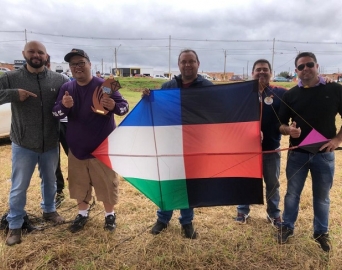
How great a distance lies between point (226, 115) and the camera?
284cm

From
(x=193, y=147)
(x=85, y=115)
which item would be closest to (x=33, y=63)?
(x=85, y=115)

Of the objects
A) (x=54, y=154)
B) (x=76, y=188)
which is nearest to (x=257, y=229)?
(x=76, y=188)

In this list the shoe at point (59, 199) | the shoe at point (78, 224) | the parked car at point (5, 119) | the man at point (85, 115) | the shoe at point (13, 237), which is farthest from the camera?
the parked car at point (5, 119)

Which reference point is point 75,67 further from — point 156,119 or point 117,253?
point 117,253

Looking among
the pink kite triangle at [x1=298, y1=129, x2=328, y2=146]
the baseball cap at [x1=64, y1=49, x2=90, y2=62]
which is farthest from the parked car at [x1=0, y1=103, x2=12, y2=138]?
the pink kite triangle at [x1=298, y1=129, x2=328, y2=146]

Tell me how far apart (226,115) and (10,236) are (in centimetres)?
276

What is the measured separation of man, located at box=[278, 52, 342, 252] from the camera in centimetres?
282

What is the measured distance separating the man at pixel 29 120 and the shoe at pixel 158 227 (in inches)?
60.7

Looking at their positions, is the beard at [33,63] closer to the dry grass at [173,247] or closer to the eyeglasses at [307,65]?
the dry grass at [173,247]

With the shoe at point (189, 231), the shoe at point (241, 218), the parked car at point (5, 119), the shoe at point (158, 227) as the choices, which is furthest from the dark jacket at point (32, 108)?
the parked car at point (5, 119)

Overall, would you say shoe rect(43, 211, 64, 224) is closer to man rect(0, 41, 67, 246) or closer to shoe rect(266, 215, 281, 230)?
man rect(0, 41, 67, 246)

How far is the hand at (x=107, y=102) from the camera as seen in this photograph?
292 centimetres

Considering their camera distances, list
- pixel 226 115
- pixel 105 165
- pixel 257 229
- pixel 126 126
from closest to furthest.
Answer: pixel 226 115
pixel 126 126
pixel 105 165
pixel 257 229

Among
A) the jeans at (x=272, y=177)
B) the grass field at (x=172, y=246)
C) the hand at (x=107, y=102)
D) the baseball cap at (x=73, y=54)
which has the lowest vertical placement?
the grass field at (x=172, y=246)
